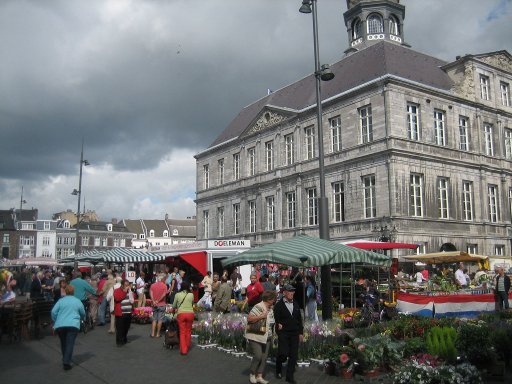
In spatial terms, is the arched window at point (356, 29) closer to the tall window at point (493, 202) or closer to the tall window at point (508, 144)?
the tall window at point (508, 144)

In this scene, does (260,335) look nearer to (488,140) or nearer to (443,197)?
(443,197)

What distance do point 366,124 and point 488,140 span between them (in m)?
9.59

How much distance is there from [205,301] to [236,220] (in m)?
24.7

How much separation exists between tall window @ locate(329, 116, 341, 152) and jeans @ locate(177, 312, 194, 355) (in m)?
23.3

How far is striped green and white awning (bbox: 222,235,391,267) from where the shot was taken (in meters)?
11.2

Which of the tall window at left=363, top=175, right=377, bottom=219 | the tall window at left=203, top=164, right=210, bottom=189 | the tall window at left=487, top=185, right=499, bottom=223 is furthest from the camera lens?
the tall window at left=203, top=164, right=210, bottom=189

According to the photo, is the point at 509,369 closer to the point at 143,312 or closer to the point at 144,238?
the point at 143,312

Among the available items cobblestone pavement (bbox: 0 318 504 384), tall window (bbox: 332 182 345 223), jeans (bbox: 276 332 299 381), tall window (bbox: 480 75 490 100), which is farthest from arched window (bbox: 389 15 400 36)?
jeans (bbox: 276 332 299 381)

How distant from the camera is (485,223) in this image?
32.5 metres

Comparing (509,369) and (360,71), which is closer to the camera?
(509,369)

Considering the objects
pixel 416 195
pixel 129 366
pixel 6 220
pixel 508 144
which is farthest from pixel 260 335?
pixel 6 220

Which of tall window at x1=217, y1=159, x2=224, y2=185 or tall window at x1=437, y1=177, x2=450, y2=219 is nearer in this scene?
tall window at x1=437, y1=177, x2=450, y2=219

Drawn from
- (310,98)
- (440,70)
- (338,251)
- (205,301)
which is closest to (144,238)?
(310,98)

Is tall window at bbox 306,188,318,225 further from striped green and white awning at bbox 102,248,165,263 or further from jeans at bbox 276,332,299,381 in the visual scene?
jeans at bbox 276,332,299,381
